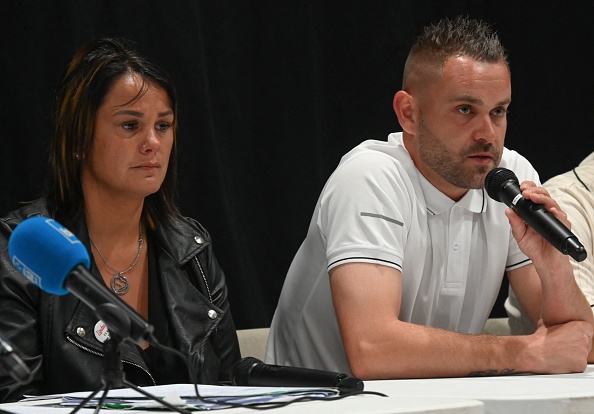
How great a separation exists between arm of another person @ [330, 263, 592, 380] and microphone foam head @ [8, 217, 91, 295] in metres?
1.10

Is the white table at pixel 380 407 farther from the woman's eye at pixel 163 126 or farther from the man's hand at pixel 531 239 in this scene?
the woman's eye at pixel 163 126

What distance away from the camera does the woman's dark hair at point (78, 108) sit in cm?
243

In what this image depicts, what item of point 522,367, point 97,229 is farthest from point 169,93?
point 522,367

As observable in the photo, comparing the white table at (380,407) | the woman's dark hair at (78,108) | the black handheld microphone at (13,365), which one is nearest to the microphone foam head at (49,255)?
the black handheld microphone at (13,365)

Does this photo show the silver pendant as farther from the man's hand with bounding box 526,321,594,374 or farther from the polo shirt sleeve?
the man's hand with bounding box 526,321,594,374

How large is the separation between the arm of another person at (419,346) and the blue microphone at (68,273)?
1.06m

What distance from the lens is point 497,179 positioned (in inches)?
87.4

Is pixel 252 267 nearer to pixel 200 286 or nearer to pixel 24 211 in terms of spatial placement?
pixel 200 286

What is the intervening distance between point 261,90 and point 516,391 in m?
1.85

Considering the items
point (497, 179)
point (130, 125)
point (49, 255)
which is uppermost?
point (130, 125)

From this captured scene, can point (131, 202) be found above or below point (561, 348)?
above

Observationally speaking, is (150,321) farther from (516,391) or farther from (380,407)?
(380,407)

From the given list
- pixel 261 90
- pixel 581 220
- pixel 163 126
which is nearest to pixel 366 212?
pixel 163 126

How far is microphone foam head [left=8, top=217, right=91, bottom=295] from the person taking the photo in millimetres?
1127
